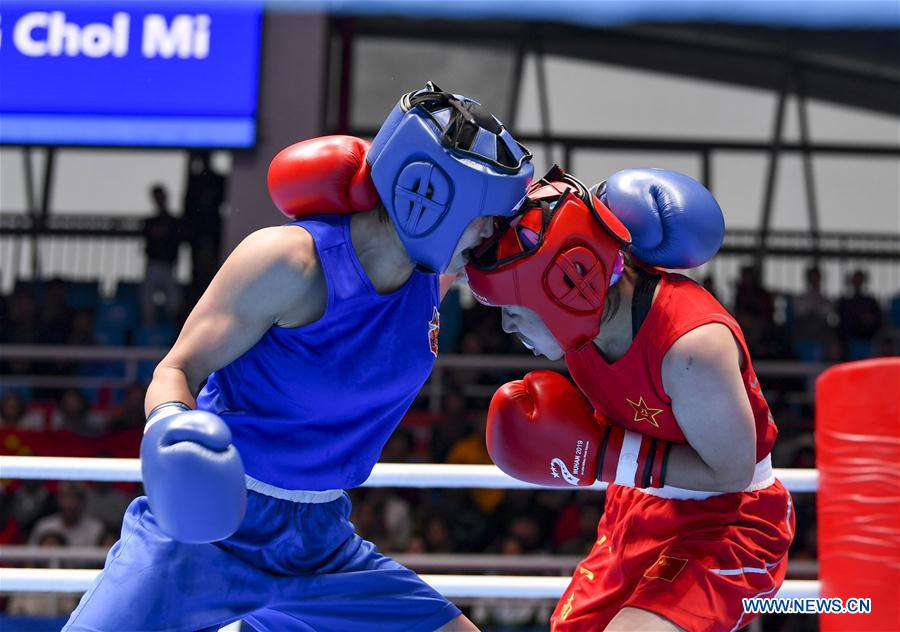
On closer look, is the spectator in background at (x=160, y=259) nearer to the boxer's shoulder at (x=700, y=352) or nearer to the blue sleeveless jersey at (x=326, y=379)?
the blue sleeveless jersey at (x=326, y=379)

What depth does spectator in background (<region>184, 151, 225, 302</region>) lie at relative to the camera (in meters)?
7.09

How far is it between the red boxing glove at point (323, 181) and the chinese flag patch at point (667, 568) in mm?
847

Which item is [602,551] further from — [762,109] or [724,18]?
[762,109]

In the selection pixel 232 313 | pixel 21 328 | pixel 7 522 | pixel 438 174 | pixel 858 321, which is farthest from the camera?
pixel 858 321

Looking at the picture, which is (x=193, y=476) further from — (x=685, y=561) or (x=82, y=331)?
(x=82, y=331)

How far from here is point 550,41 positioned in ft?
31.8

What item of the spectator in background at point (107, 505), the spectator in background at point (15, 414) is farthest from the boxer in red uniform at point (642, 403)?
the spectator in background at point (15, 414)

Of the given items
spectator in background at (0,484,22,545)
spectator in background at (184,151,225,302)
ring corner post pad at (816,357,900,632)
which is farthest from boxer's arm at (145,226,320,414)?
spectator in background at (184,151,225,302)

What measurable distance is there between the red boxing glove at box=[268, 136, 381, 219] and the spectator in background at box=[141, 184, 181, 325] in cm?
602

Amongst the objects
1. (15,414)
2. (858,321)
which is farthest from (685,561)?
(858,321)

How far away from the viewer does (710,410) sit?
1822 millimetres

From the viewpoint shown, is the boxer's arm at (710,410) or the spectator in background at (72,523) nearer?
the boxer's arm at (710,410)

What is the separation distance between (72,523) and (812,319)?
5.52m

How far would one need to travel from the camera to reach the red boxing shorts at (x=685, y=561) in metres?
1.88
